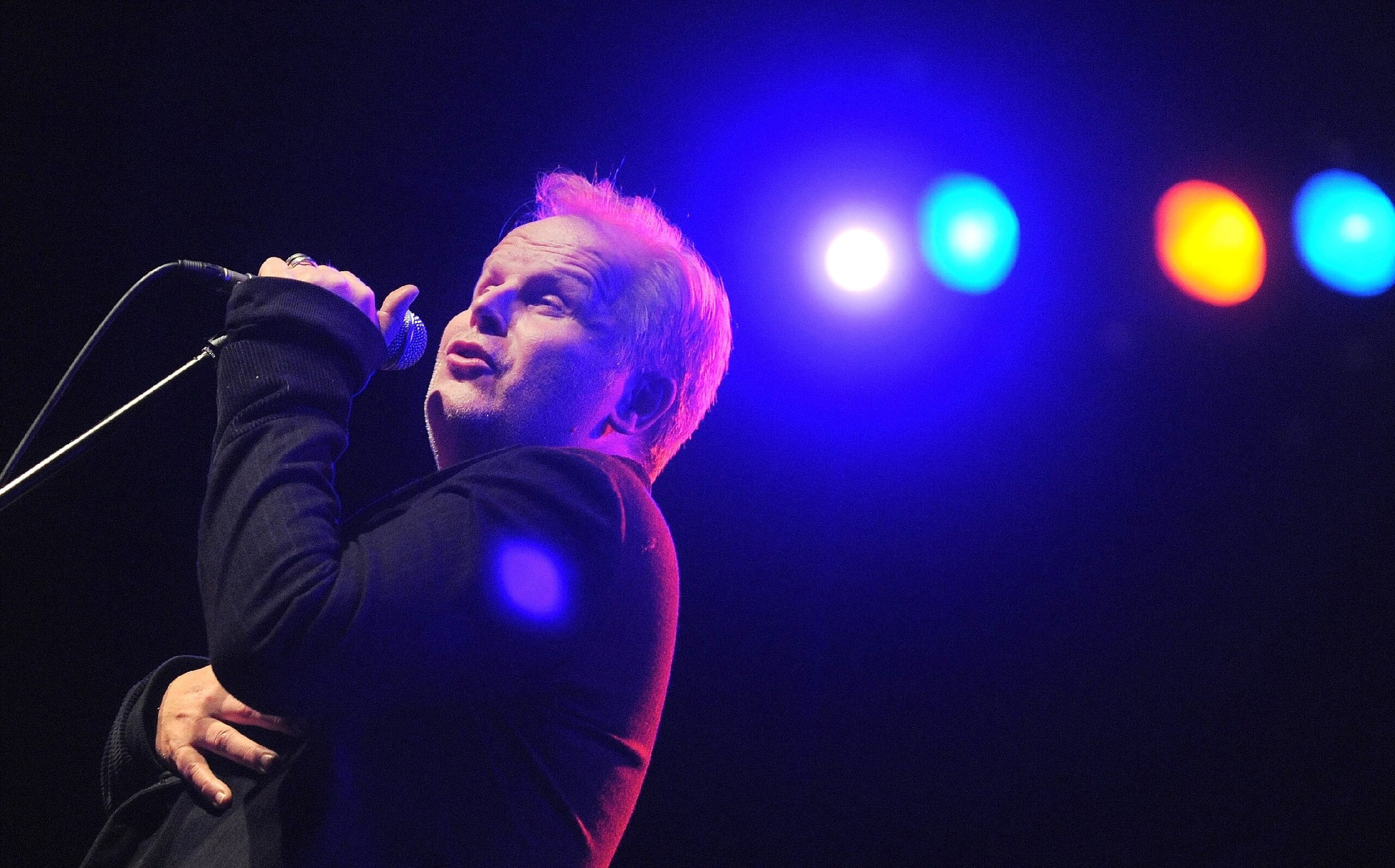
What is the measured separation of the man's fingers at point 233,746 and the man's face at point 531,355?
1.91ft

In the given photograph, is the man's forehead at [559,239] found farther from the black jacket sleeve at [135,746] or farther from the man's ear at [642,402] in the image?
the black jacket sleeve at [135,746]

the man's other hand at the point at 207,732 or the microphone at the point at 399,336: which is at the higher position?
the microphone at the point at 399,336

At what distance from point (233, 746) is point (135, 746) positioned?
32 cm

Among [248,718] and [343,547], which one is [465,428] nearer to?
[343,547]

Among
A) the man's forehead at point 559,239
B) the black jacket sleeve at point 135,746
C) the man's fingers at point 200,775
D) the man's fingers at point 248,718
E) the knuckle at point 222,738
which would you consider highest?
the man's forehead at point 559,239

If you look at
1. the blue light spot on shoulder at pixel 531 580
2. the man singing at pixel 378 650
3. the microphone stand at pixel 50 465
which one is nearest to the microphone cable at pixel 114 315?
the microphone stand at pixel 50 465

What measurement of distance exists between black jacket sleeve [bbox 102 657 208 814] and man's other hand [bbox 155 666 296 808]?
0.12 feet

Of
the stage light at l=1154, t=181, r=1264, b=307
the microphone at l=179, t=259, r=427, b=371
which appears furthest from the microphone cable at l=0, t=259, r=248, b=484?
the stage light at l=1154, t=181, r=1264, b=307

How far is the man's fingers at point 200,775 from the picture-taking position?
105 centimetres

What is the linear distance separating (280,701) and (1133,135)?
3151 millimetres

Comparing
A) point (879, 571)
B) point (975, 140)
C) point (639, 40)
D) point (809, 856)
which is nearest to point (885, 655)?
point (879, 571)

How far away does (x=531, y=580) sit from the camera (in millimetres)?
1062

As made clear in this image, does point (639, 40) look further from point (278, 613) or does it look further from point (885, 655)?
point (278, 613)

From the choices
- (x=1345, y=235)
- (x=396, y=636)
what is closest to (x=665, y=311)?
(x=396, y=636)
